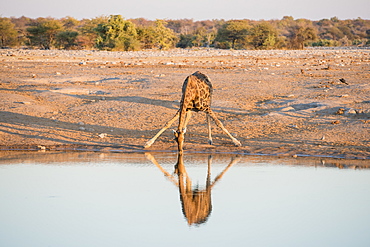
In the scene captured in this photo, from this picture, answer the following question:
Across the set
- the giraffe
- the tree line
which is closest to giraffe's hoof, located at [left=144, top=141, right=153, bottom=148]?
the giraffe

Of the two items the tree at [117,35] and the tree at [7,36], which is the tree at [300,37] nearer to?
the tree at [117,35]

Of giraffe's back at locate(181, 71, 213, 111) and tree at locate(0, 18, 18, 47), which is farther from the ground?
tree at locate(0, 18, 18, 47)

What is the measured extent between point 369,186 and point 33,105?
8.97 m

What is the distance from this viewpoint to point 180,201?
7.18 metres

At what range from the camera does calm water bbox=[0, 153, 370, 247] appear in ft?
19.2

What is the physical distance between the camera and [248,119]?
1262cm

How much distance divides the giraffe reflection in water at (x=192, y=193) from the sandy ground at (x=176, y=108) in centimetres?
126

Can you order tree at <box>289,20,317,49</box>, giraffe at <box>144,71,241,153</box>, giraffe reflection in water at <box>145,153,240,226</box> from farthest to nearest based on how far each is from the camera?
1. tree at <box>289,20,317,49</box>
2. giraffe at <box>144,71,241,153</box>
3. giraffe reflection in water at <box>145,153,240,226</box>

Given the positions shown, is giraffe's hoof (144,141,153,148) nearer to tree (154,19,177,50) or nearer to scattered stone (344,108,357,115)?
scattered stone (344,108,357,115)

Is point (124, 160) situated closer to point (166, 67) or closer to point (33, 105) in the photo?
point (33, 105)

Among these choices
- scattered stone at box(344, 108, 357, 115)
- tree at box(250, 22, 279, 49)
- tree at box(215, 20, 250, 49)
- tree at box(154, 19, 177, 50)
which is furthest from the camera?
tree at box(215, 20, 250, 49)

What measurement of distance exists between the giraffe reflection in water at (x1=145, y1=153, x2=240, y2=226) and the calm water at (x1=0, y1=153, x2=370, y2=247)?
14mm

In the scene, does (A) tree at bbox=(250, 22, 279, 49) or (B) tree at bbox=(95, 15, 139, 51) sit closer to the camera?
(B) tree at bbox=(95, 15, 139, 51)

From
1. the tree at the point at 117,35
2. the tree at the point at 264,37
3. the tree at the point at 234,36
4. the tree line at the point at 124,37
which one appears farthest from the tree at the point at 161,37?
the tree at the point at 264,37
